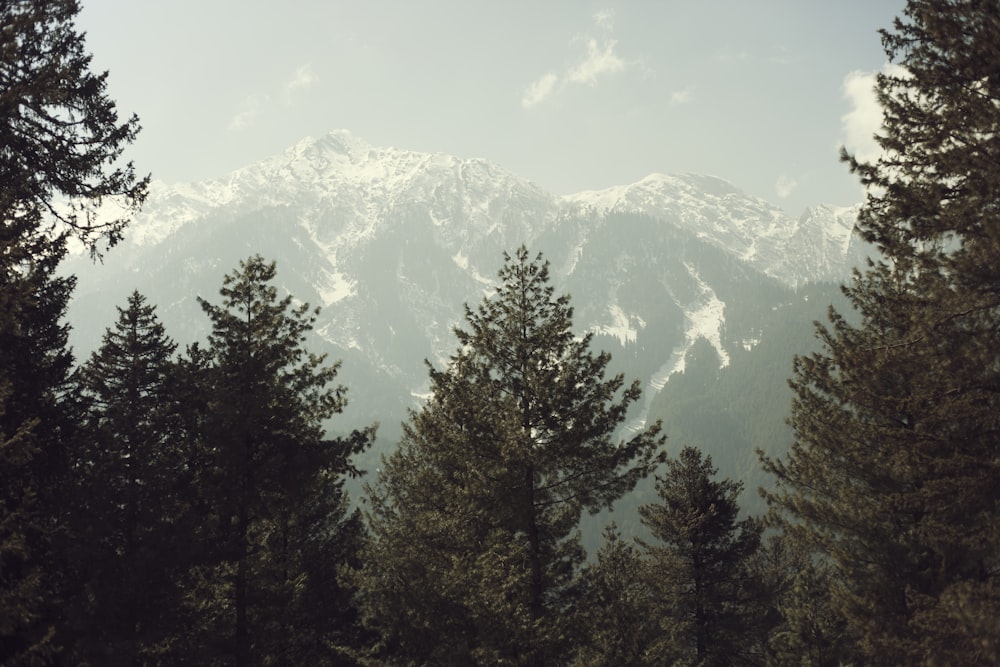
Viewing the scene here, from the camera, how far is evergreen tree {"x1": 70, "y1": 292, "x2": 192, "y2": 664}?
12.5m

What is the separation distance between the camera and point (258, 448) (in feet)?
45.8

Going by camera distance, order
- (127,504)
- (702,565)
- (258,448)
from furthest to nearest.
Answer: (702,565)
(258,448)
(127,504)

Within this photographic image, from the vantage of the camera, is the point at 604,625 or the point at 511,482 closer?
the point at 511,482

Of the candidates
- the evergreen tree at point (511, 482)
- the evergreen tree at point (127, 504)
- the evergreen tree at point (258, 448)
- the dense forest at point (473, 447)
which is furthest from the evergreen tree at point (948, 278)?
the evergreen tree at point (127, 504)

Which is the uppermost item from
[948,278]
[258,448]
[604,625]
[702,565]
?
[948,278]

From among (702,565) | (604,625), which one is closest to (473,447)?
(604,625)

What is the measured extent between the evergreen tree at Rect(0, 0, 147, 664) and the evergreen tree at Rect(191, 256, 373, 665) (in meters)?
3.49

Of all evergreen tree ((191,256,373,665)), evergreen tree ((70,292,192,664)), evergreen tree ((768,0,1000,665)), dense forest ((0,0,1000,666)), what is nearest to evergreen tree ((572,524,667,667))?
dense forest ((0,0,1000,666))

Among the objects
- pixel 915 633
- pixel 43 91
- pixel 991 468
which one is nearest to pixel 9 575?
pixel 43 91

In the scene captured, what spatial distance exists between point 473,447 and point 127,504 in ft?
26.4

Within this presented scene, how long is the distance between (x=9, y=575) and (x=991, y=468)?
1371cm

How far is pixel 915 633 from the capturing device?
11.4 metres

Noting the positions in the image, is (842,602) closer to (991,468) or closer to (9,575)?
(991,468)

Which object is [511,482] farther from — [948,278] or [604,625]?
[948,278]
